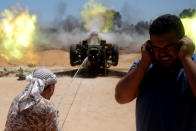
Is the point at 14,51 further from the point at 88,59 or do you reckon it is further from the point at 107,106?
the point at 107,106

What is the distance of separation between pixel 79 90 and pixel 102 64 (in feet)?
15.3

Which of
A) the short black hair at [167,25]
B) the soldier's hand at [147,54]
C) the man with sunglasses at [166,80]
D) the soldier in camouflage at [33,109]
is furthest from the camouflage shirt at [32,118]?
the short black hair at [167,25]

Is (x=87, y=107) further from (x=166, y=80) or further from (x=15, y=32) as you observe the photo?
(x=15, y=32)

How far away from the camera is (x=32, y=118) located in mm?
2162

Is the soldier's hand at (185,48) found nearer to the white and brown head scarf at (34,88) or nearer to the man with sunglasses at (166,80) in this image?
the man with sunglasses at (166,80)

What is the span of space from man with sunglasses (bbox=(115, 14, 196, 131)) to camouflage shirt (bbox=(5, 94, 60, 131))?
0.84 metres

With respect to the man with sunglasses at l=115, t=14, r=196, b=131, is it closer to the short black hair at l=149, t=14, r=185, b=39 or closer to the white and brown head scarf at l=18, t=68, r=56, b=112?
the short black hair at l=149, t=14, r=185, b=39

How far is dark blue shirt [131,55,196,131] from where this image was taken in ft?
5.08

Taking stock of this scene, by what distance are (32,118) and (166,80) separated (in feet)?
3.91

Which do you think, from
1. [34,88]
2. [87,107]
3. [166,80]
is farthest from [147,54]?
[87,107]

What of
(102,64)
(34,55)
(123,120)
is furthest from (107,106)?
(34,55)

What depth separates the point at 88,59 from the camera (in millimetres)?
13547

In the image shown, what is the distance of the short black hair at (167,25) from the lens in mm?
1592

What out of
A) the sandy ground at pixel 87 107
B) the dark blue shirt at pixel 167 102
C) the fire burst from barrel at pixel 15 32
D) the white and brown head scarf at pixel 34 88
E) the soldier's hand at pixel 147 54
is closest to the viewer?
the dark blue shirt at pixel 167 102
